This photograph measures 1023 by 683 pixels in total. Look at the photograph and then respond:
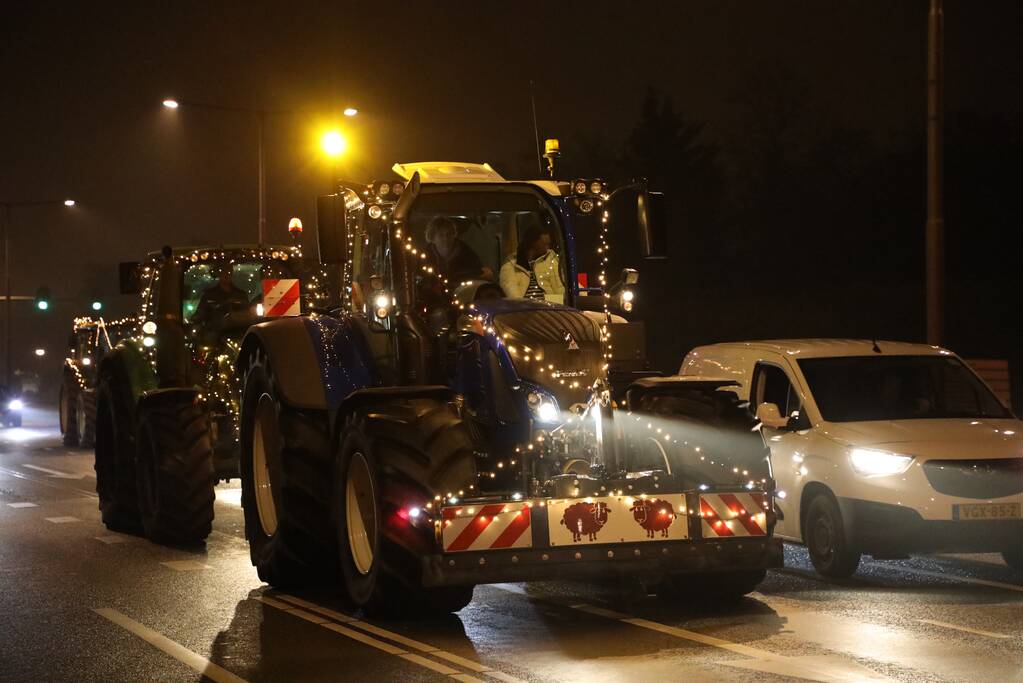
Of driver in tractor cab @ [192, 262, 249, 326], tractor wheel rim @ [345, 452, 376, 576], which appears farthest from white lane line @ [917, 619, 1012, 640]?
driver in tractor cab @ [192, 262, 249, 326]

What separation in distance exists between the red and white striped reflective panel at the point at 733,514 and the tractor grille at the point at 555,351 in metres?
1.00

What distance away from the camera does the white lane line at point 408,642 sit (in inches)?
339

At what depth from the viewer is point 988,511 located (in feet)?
39.0

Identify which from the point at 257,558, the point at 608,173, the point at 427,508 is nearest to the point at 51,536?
the point at 257,558

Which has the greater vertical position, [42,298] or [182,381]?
[42,298]

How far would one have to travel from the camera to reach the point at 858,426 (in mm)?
12750

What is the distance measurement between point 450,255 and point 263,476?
2933 mm

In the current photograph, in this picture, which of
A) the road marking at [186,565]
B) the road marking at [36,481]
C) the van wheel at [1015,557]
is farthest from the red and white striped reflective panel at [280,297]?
the van wheel at [1015,557]

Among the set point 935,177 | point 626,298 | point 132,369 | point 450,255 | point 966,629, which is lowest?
point 966,629

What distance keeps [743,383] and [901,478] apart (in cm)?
236

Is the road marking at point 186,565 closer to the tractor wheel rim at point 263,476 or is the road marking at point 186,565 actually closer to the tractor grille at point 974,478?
the tractor wheel rim at point 263,476

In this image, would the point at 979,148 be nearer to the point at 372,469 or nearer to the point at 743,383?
the point at 743,383

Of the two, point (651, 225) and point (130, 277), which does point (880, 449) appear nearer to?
point (651, 225)

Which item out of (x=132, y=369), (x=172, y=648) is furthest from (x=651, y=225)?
(x=132, y=369)
